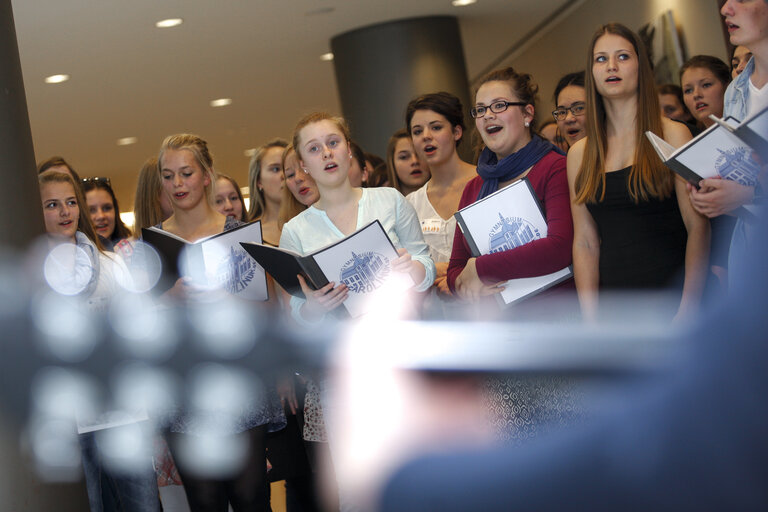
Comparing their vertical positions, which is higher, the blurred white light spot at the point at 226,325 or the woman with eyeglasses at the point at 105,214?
the woman with eyeglasses at the point at 105,214

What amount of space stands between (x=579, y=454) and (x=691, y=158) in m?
0.82

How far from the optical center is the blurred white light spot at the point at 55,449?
2.58 metres

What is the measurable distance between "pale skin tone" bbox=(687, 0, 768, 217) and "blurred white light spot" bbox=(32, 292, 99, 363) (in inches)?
76.2

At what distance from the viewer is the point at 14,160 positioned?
265 cm

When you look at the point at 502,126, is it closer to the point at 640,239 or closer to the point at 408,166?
the point at 640,239

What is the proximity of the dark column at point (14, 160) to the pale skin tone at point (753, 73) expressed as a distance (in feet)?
6.35

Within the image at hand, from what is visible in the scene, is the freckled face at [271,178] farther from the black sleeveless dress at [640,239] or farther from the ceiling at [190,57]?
the ceiling at [190,57]

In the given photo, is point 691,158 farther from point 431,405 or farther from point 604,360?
point 431,405

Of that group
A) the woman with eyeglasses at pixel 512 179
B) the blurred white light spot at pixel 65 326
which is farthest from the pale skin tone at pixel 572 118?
the blurred white light spot at pixel 65 326

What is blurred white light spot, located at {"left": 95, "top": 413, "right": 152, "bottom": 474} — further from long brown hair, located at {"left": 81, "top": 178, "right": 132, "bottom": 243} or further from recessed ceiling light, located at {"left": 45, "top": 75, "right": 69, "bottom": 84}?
recessed ceiling light, located at {"left": 45, "top": 75, "right": 69, "bottom": 84}

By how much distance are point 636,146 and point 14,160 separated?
1.85 metres

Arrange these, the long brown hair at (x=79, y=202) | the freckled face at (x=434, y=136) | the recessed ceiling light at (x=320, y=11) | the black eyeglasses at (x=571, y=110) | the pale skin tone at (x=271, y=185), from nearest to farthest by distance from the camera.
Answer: the long brown hair at (x=79, y=202) → the freckled face at (x=434, y=136) → the black eyeglasses at (x=571, y=110) → the pale skin tone at (x=271, y=185) → the recessed ceiling light at (x=320, y=11)

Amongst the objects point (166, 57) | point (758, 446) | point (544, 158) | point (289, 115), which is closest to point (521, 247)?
point (544, 158)

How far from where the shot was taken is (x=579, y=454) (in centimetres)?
229
